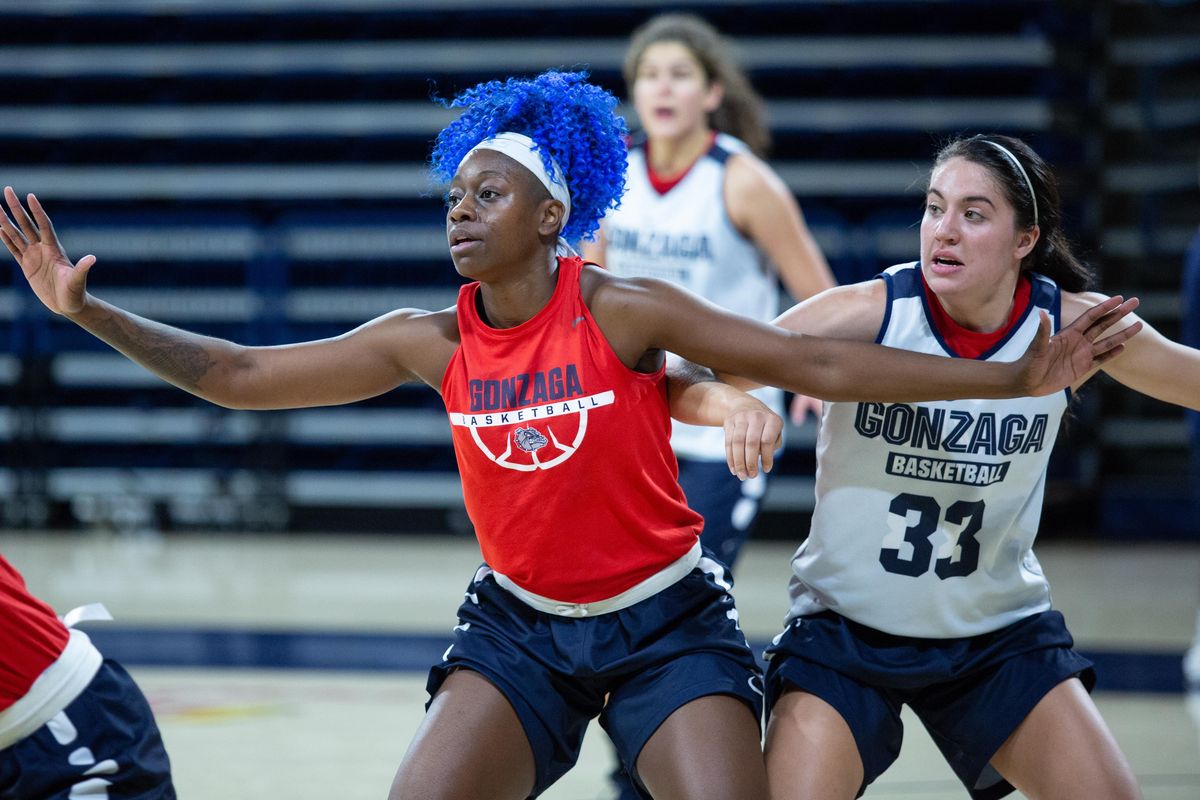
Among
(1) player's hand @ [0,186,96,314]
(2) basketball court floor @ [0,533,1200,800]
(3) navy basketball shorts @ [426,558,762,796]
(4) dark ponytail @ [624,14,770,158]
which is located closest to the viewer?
(3) navy basketball shorts @ [426,558,762,796]

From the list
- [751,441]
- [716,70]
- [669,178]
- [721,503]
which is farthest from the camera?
[716,70]

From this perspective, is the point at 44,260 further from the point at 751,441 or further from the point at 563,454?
the point at 751,441

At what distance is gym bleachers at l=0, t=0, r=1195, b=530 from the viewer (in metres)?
8.40

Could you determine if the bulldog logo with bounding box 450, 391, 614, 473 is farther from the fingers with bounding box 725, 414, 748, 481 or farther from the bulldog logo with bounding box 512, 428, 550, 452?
the fingers with bounding box 725, 414, 748, 481

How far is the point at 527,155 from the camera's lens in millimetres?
2479

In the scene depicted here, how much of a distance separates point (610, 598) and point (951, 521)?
644 millimetres

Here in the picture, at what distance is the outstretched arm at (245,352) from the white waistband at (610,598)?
423 mm

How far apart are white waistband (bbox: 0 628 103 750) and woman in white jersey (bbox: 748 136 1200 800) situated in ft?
3.76

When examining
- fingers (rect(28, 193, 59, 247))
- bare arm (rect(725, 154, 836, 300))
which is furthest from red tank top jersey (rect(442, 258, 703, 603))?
bare arm (rect(725, 154, 836, 300))

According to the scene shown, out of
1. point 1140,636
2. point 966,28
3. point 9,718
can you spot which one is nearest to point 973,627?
point 9,718

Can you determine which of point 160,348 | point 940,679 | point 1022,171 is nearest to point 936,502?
point 940,679

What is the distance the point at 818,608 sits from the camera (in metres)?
2.64

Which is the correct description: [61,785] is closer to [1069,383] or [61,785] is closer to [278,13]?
[1069,383]

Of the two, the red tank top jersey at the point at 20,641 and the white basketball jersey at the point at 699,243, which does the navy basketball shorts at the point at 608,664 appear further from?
the white basketball jersey at the point at 699,243
